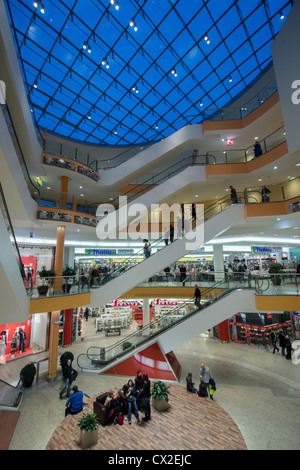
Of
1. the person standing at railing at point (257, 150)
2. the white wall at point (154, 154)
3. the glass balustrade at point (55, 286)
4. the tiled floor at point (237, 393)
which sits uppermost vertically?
the white wall at point (154, 154)

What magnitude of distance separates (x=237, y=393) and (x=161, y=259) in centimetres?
653

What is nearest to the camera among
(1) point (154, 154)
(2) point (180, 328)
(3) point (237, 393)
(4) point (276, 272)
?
(3) point (237, 393)

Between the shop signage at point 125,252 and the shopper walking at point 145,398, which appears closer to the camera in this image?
the shopper walking at point 145,398

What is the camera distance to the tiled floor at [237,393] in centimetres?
657

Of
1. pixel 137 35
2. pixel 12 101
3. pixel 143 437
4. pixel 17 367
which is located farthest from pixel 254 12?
pixel 17 367

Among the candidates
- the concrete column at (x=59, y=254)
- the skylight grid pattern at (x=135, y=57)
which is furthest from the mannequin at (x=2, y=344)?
the skylight grid pattern at (x=135, y=57)

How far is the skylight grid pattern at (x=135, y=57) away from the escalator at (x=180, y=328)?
11083 millimetres

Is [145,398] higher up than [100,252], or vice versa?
[100,252]

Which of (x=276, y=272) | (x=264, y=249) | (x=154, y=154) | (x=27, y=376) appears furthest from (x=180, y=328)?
(x=264, y=249)

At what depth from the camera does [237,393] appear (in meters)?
9.20

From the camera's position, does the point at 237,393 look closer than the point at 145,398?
No

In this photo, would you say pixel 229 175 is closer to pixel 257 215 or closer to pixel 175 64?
pixel 257 215

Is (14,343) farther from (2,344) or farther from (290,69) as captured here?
(290,69)

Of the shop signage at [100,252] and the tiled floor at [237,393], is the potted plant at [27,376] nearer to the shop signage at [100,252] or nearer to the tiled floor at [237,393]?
the tiled floor at [237,393]
